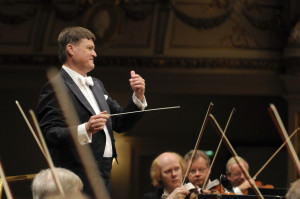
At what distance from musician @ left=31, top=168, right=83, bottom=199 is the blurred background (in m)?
6.11

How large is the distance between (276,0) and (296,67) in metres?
0.94

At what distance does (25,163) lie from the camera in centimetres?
1012

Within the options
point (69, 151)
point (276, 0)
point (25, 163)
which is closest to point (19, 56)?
point (25, 163)

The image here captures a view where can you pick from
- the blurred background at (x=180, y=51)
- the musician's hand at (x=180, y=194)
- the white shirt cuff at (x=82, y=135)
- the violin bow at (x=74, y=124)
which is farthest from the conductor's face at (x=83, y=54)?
the blurred background at (x=180, y=51)

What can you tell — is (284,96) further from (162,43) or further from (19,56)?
(19,56)

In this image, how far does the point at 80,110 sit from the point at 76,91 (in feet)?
0.32

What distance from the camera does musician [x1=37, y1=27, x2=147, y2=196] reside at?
339 cm

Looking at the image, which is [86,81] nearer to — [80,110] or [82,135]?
[80,110]

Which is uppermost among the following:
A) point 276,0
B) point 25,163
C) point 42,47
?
point 276,0

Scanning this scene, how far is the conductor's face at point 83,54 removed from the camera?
358 cm

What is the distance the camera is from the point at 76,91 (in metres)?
3.51

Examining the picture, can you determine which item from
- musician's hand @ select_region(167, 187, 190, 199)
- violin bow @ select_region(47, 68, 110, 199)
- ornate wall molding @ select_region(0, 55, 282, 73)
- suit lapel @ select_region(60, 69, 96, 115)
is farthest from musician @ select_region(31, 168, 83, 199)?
ornate wall molding @ select_region(0, 55, 282, 73)

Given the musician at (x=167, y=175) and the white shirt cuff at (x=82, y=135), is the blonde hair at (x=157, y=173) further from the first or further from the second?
the white shirt cuff at (x=82, y=135)

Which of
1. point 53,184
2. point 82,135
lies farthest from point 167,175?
point 53,184
